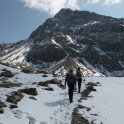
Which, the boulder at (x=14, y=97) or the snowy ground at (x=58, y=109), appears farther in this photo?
the boulder at (x=14, y=97)

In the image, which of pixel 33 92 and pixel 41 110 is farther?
pixel 33 92

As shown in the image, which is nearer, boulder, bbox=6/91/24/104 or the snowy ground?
the snowy ground

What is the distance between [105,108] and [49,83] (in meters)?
11.9

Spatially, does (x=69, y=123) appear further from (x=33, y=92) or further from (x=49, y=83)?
(x=49, y=83)

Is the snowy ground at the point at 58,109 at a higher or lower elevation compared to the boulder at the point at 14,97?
lower

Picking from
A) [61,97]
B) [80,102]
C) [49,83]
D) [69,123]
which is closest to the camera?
[69,123]

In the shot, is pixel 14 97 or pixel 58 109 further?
pixel 58 109

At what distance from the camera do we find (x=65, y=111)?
77.8ft

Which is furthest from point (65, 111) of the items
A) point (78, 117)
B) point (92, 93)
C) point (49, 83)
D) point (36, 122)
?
point (49, 83)

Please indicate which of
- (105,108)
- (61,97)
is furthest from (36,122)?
(61,97)

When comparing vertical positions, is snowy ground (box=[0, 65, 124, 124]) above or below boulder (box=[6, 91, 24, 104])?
below

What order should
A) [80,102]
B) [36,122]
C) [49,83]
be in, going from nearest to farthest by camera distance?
1. [36,122]
2. [80,102]
3. [49,83]

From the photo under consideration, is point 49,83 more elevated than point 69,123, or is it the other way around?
point 49,83

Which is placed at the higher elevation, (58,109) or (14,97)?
(14,97)
